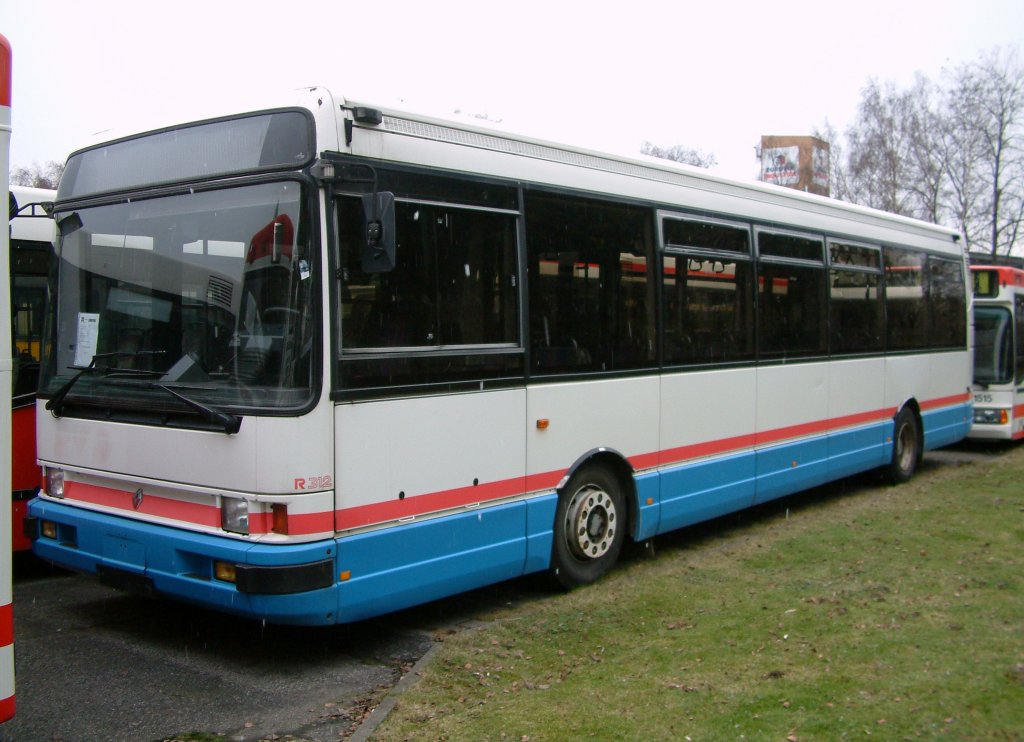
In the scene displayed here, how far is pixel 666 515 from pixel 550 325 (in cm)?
223

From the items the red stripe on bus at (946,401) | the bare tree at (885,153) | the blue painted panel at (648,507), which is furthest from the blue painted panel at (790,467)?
the bare tree at (885,153)

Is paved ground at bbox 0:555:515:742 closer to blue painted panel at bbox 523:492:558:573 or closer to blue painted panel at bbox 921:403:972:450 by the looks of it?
blue painted panel at bbox 523:492:558:573

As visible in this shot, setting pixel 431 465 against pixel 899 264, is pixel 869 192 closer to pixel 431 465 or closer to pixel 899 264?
pixel 899 264

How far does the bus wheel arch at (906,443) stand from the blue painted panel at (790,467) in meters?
2.02

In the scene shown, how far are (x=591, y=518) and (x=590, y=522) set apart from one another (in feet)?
0.11

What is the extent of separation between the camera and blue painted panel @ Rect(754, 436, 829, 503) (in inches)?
379

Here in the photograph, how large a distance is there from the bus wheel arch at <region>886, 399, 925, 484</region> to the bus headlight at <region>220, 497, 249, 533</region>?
9293 mm

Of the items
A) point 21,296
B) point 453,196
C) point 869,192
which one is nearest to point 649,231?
point 453,196

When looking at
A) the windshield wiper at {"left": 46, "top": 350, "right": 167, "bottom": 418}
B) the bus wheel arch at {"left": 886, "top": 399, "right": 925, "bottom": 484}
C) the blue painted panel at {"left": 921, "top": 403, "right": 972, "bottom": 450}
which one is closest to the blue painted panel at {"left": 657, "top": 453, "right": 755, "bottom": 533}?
the bus wheel arch at {"left": 886, "top": 399, "right": 925, "bottom": 484}

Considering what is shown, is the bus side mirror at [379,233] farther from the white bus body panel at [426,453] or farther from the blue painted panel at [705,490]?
the blue painted panel at [705,490]

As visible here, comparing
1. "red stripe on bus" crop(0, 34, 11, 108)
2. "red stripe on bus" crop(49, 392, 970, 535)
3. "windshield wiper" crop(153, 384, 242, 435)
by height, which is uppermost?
"red stripe on bus" crop(0, 34, 11, 108)

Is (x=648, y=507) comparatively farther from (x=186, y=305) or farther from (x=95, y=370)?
(x=95, y=370)

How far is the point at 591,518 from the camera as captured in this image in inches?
295

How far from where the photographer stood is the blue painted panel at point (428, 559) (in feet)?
18.5
